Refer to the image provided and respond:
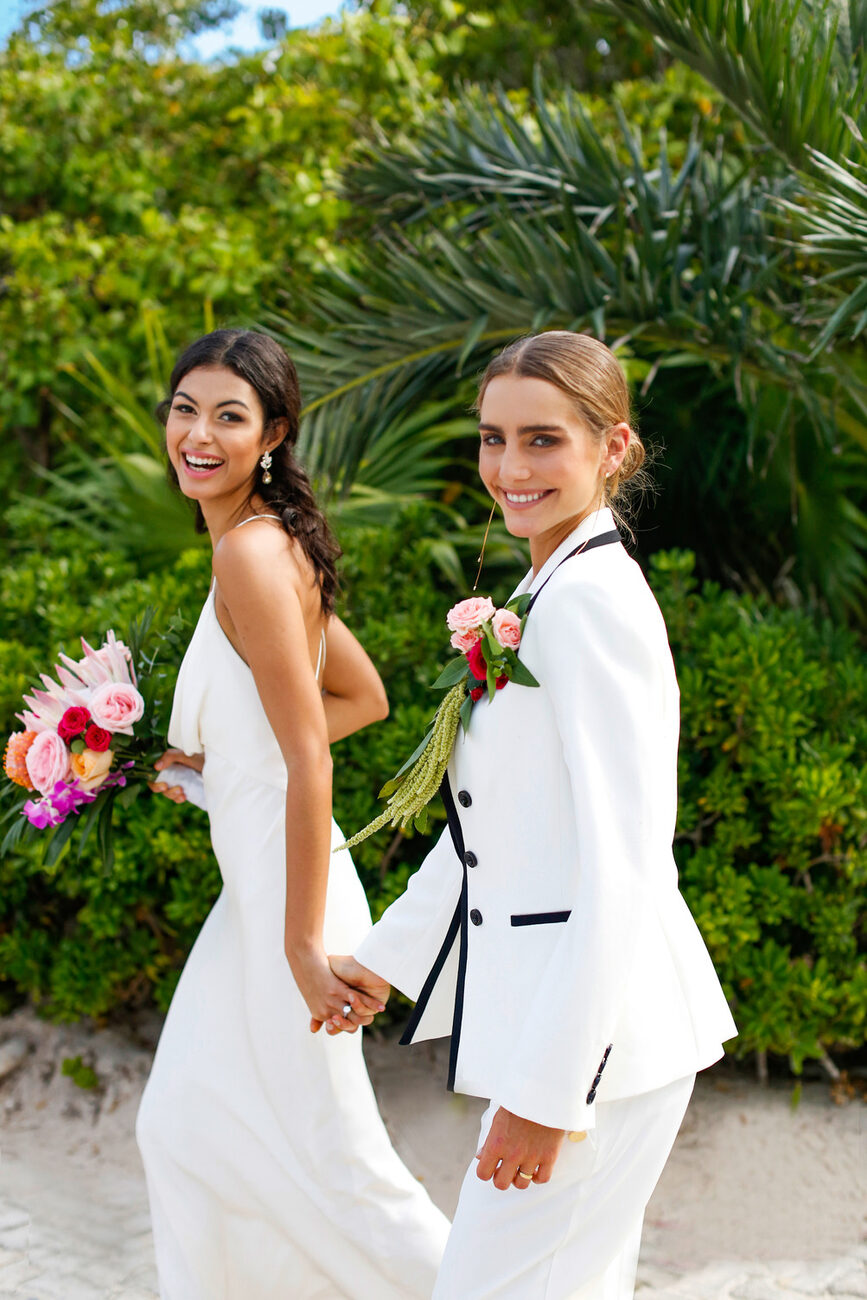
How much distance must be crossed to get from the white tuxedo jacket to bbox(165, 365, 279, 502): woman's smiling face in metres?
0.81

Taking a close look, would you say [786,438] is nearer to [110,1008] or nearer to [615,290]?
[615,290]

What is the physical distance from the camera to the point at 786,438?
15.1 feet

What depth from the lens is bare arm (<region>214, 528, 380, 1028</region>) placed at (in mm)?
2256

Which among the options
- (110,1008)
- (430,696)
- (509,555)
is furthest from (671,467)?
(110,1008)

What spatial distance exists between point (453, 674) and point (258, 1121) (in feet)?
3.65

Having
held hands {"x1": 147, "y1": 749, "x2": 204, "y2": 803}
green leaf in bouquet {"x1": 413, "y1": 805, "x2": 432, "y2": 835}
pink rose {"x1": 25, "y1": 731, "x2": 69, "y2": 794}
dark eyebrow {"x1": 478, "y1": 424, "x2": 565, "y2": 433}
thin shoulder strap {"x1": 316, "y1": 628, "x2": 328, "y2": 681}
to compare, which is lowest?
green leaf in bouquet {"x1": 413, "y1": 805, "x2": 432, "y2": 835}

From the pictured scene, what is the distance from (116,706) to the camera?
2.53 m

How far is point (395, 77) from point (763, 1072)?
219 inches

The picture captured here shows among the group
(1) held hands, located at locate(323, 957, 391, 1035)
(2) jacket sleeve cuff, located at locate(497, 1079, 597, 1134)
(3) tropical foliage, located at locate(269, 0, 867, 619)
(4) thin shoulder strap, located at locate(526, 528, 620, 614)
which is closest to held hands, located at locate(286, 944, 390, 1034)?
→ (1) held hands, located at locate(323, 957, 391, 1035)

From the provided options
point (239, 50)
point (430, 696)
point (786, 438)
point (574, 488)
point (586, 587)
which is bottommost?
point (430, 696)

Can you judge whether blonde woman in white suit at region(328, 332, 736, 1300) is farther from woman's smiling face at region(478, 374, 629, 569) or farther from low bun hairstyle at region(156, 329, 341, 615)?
low bun hairstyle at region(156, 329, 341, 615)

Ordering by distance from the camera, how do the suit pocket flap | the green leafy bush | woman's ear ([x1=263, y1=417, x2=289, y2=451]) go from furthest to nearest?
1. the green leafy bush
2. woman's ear ([x1=263, y1=417, x2=289, y2=451])
3. the suit pocket flap

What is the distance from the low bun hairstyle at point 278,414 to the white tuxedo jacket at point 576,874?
716mm

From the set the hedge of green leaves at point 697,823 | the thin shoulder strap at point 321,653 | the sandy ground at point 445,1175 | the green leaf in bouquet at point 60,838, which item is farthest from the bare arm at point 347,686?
the sandy ground at point 445,1175
